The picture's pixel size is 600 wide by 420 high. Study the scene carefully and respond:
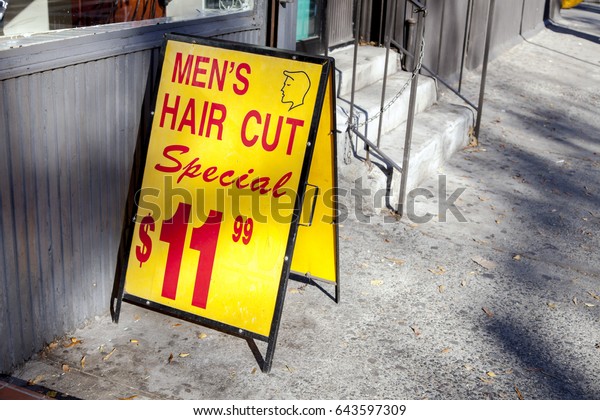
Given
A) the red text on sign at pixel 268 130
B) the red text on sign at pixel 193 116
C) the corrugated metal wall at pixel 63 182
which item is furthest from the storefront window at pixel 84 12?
the red text on sign at pixel 268 130

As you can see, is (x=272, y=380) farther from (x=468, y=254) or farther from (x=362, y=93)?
(x=362, y=93)

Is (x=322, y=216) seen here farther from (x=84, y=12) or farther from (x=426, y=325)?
(x=84, y=12)

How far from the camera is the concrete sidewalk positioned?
13.1 feet

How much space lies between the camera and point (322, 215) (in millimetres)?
4586

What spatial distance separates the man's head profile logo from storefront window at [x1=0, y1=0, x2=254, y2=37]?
1129 millimetres

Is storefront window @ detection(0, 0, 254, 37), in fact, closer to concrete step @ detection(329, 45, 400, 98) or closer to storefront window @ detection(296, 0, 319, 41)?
concrete step @ detection(329, 45, 400, 98)

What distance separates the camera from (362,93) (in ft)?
24.9

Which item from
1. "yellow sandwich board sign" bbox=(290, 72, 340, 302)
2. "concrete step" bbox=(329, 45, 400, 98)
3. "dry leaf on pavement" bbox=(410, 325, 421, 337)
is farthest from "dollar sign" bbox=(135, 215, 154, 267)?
"concrete step" bbox=(329, 45, 400, 98)

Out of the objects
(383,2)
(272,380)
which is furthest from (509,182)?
(272,380)

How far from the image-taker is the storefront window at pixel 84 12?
3975mm

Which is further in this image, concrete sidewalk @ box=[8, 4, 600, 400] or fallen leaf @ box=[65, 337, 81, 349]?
fallen leaf @ box=[65, 337, 81, 349]

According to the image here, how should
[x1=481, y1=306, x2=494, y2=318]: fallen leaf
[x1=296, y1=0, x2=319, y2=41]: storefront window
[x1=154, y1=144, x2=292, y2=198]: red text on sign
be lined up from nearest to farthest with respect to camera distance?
[x1=154, y1=144, x2=292, y2=198]: red text on sign, [x1=481, y1=306, x2=494, y2=318]: fallen leaf, [x1=296, y1=0, x2=319, y2=41]: storefront window

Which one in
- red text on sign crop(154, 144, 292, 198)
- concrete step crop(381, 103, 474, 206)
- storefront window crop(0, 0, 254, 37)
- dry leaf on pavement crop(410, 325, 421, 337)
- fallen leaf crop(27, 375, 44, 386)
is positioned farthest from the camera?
concrete step crop(381, 103, 474, 206)

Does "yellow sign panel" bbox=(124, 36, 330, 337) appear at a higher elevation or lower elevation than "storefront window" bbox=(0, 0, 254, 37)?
lower
